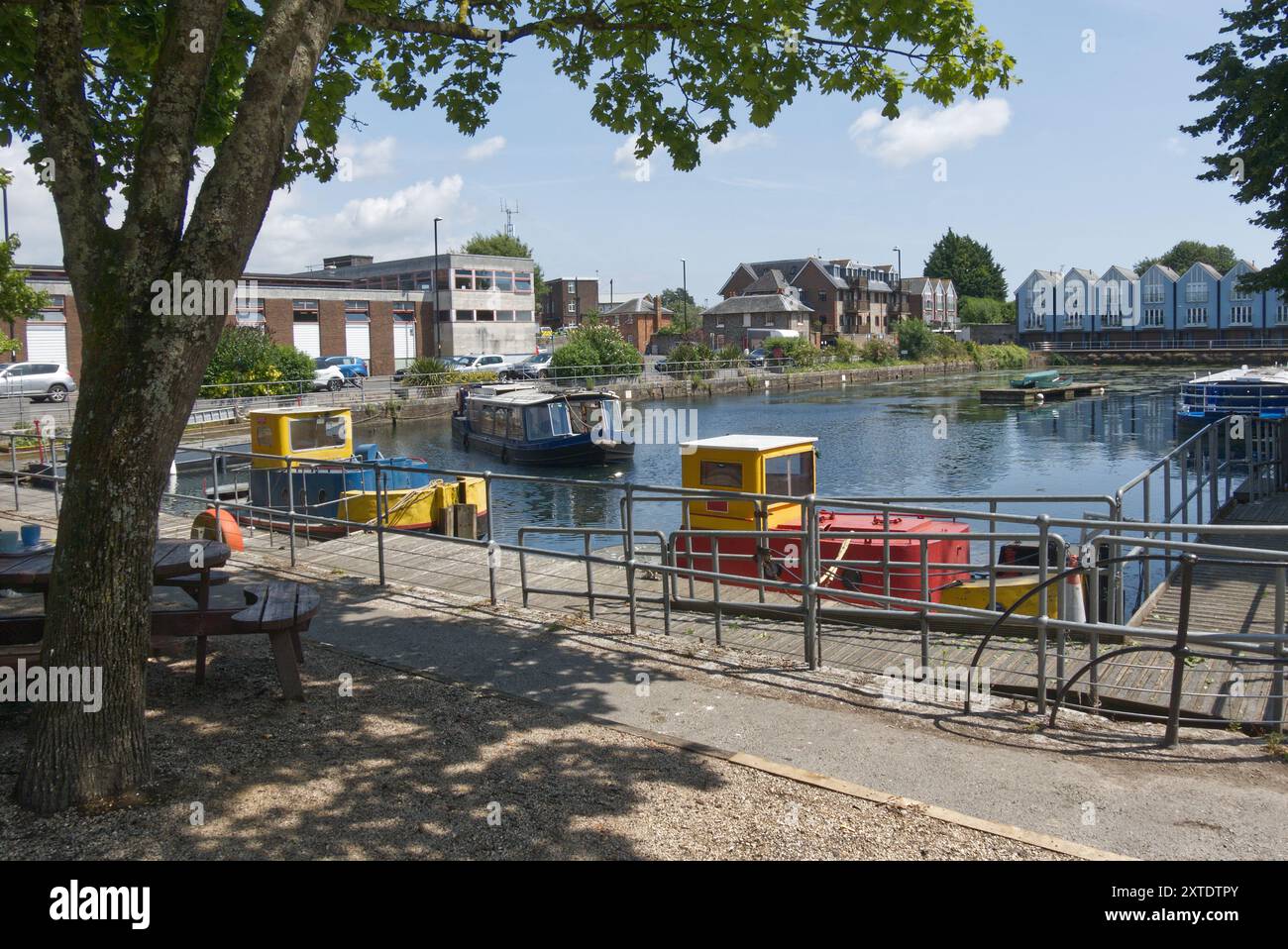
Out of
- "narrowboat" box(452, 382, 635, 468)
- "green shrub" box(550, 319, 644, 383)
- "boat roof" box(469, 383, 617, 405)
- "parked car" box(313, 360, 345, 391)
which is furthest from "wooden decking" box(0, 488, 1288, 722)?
"green shrub" box(550, 319, 644, 383)

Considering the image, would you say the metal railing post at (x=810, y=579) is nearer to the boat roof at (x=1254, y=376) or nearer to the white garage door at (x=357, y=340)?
the boat roof at (x=1254, y=376)

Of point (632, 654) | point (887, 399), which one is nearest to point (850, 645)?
point (632, 654)

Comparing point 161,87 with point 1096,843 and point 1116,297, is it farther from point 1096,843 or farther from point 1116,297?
point 1116,297

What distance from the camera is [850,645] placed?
909cm

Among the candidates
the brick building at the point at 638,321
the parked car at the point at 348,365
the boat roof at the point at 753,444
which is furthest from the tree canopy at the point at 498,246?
the boat roof at the point at 753,444

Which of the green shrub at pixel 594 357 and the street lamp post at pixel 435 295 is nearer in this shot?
the green shrub at pixel 594 357

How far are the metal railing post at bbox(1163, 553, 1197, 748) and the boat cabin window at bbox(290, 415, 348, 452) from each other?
1740 centimetres

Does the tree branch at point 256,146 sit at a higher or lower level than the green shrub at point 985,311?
lower

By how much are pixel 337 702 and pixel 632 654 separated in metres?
2.31

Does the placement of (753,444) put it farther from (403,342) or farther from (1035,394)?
(403,342)

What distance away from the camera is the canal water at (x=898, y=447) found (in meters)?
34.0

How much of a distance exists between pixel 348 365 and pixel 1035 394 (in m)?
43.8

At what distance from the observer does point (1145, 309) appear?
11994 centimetres

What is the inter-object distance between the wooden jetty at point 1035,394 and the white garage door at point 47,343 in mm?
54595
